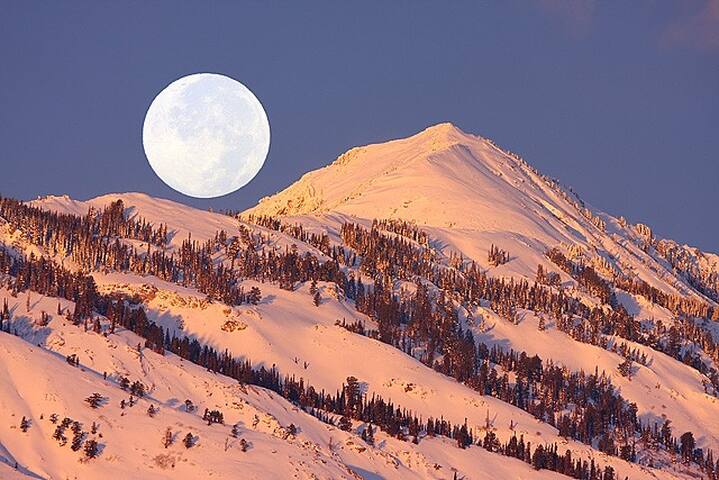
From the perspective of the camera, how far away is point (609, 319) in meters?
198

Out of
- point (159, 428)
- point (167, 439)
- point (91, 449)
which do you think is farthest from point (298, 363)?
point (91, 449)

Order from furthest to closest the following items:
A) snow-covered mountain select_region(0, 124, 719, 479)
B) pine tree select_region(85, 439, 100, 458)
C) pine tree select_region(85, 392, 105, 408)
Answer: pine tree select_region(85, 392, 105, 408) → snow-covered mountain select_region(0, 124, 719, 479) → pine tree select_region(85, 439, 100, 458)

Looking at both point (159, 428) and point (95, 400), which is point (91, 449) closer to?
point (159, 428)

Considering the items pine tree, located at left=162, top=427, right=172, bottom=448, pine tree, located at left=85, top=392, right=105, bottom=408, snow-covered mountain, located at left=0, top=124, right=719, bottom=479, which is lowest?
pine tree, located at left=162, top=427, right=172, bottom=448

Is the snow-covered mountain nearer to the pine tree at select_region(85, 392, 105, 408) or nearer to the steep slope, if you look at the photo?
the steep slope

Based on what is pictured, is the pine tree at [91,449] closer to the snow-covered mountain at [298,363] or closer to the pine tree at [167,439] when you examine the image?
the snow-covered mountain at [298,363]

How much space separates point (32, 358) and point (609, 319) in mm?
112468

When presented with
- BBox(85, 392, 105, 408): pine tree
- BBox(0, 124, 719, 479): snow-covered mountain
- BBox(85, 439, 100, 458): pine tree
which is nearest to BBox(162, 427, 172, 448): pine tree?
BBox(0, 124, 719, 479): snow-covered mountain

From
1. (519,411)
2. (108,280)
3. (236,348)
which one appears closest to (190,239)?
(108,280)

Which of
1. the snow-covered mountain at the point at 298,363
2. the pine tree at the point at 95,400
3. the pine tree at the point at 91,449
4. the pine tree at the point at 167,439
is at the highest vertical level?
the snow-covered mountain at the point at 298,363

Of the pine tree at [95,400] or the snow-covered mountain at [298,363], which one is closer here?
the snow-covered mountain at [298,363]

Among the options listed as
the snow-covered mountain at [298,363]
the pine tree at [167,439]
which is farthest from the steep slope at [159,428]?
the pine tree at [167,439]

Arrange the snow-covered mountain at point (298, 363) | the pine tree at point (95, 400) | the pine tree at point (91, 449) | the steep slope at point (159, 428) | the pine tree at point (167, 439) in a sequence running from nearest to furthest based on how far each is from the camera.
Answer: the pine tree at point (91, 449)
the steep slope at point (159, 428)
the pine tree at point (167, 439)
the snow-covered mountain at point (298, 363)
the pine tree at point (95, 400)

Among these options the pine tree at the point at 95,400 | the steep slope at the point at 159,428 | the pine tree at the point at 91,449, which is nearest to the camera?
the pine tree at the point at 91,449
